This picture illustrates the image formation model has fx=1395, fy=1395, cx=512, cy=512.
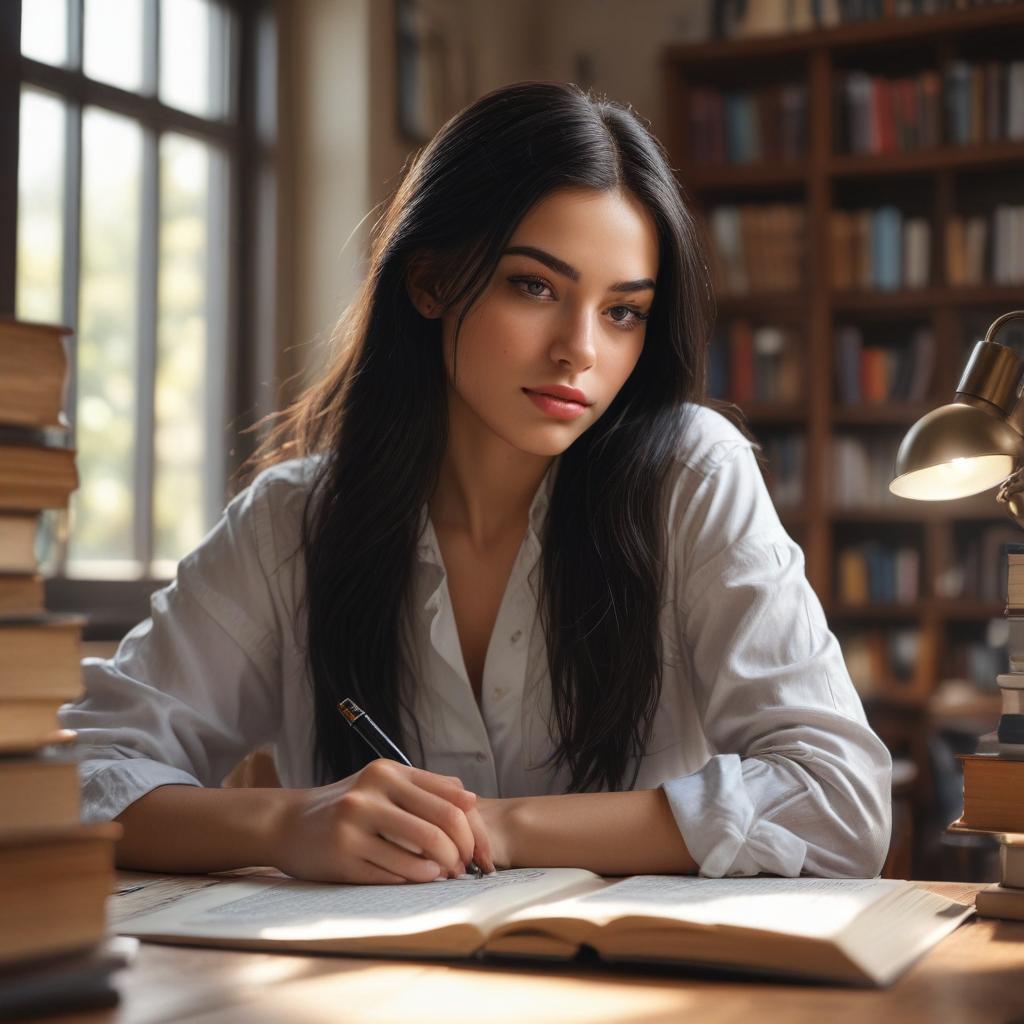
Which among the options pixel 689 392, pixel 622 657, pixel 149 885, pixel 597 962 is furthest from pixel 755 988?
pixel 689 392

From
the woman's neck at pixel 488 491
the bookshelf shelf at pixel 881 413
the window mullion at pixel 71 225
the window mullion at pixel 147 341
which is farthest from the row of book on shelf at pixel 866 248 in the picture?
the woman's neck at pixel 488 491

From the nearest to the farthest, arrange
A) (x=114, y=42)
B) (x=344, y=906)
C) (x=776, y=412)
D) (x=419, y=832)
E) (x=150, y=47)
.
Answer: (x=344, y=906)
(x=419, y=832)
(x=114, y=42)
(x=150, y=47)
(x=776, y=412)

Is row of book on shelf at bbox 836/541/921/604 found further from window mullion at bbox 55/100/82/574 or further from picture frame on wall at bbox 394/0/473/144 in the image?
window mullion at bbox 55/100/82/574

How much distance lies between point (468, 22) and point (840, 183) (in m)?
1.44

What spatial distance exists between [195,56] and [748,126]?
2091 mm

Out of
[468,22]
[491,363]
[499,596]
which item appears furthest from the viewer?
[468,22]

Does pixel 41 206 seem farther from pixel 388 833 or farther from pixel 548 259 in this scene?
pixel 388 833

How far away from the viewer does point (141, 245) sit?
11.9ft

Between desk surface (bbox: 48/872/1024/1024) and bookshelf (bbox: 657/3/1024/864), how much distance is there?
389 cm

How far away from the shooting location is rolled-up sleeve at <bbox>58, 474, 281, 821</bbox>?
1501mm

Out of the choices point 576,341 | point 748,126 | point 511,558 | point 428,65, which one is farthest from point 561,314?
point 748,126

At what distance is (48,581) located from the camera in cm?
321

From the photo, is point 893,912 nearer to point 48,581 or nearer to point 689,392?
point 689,392

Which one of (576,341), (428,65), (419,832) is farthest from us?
(428,65)
